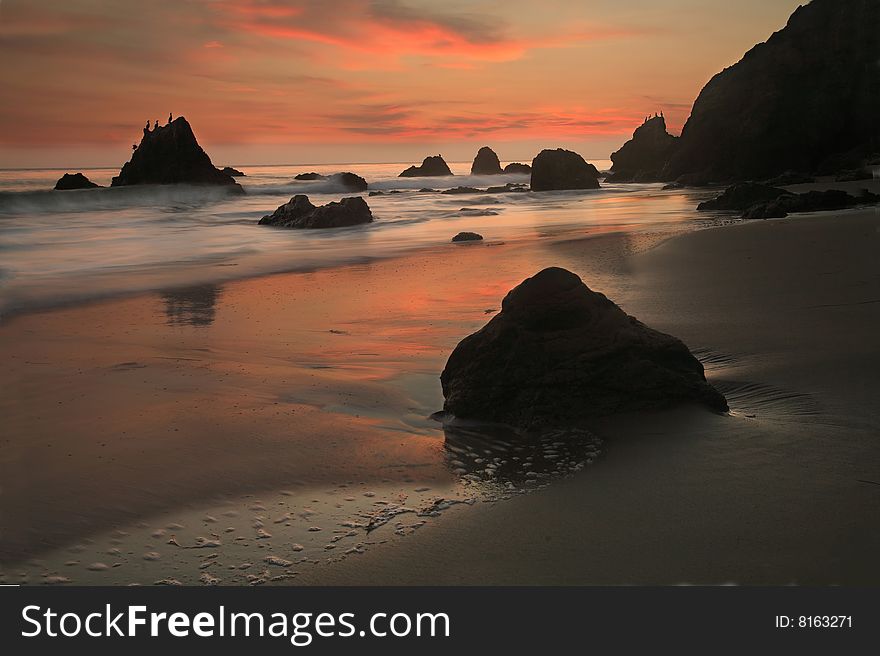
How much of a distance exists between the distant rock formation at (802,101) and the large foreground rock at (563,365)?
141 feet

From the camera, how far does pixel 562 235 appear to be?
1659 cm

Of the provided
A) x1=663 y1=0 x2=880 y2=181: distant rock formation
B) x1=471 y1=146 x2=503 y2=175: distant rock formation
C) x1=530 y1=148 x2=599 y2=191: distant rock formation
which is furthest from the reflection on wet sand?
x1=471 y1=146 x2=503 y2=175: distant rock formation

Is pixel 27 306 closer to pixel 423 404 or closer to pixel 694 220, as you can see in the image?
Answer: pixel 423 404

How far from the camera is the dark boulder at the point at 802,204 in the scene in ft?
49.9

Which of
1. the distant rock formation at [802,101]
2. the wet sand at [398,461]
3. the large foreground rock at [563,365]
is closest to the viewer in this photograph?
the wet sand at [398,461]

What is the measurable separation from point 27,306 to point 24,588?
7196 mm

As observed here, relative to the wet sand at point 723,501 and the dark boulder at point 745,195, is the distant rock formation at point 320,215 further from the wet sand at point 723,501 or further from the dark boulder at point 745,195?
the wet sand at point 723,501

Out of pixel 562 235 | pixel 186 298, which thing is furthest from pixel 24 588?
pixel 562 235

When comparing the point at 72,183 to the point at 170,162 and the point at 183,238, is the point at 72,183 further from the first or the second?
the point at 183,238

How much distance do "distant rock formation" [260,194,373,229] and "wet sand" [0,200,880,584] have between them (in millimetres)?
13738

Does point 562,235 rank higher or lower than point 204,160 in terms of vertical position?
lower

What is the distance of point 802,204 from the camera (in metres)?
16.0

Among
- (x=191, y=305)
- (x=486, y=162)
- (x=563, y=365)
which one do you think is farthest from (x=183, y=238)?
(x=486, y=162)

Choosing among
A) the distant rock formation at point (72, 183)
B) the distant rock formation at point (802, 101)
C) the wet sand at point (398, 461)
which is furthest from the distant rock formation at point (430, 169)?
the wet sand at point (398, 461)
